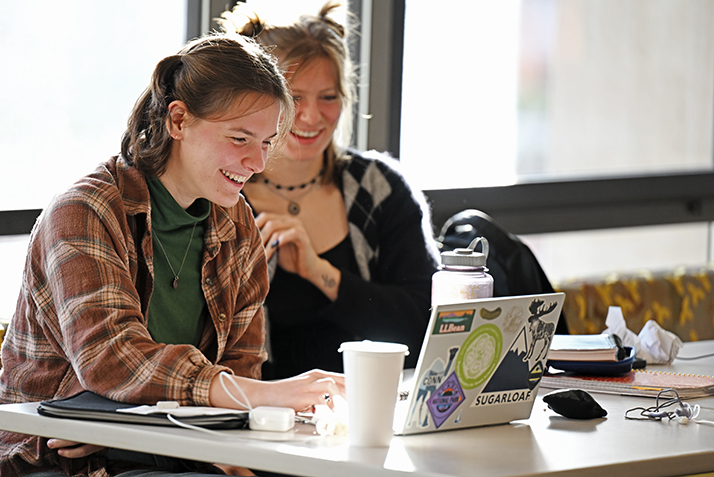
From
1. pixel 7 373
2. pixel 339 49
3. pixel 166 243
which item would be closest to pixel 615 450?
pixel 166 243

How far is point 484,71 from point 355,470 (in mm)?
2227

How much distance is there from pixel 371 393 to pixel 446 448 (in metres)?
0.12

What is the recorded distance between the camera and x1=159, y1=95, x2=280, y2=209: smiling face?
146cm

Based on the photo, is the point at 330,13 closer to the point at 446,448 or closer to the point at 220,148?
the point at 220,148

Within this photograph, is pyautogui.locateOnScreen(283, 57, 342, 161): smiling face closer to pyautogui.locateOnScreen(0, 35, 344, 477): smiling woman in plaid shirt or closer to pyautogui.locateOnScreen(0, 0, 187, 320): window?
pyautogui.locateOnScreen(0, 0, 187, 320): window

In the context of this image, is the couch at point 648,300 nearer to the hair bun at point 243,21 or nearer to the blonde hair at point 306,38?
the blonde hair at point 306,38

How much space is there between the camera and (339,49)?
7.13 ft

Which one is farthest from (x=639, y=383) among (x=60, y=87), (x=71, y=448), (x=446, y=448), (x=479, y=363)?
(x=60, y=87)

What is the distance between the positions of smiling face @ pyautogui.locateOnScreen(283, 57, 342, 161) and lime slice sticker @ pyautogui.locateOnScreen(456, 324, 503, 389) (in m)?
1.06

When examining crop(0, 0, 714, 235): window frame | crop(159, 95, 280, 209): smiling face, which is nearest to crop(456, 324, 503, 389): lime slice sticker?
crop(159, 95, 280, 209): smiling face

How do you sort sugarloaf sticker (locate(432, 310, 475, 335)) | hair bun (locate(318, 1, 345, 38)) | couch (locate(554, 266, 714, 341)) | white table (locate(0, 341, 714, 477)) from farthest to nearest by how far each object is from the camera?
couch (locate(554, 266, 714, 341))
hair bun (locate(318, 1, 345, 38))
sugarloaf sticker (locate(432, 310, 475, 335))
white table (locate(0, 341, 714, 477))

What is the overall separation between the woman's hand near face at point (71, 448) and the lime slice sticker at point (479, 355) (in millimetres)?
592

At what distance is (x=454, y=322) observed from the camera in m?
1.12

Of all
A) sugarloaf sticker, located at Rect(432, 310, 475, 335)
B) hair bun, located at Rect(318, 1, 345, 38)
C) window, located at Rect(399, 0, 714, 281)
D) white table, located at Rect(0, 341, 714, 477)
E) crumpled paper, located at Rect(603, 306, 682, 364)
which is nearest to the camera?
white table, located at Rect(0, 341, 714, 477)
